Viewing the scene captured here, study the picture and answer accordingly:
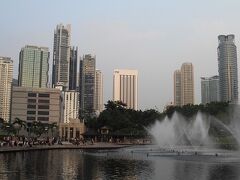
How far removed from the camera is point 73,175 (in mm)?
26516

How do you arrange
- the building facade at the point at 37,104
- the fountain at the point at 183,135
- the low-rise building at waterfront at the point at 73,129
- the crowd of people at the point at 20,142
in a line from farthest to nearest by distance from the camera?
the building facade at the point at 37,104 < the low-rise building at waterfront at the point at 73,129 < the fountain at the point at 183,135 < the crowd of people at the point at 20,142

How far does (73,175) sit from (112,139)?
9628 centimetres

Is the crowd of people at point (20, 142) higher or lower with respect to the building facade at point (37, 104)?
lower

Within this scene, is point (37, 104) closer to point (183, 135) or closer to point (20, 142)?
point (20, 142)

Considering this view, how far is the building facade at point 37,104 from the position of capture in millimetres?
193025

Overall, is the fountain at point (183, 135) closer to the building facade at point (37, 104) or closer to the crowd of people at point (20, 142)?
the crowd of people at point (20, 142)

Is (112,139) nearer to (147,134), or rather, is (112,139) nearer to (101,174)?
(147,134)

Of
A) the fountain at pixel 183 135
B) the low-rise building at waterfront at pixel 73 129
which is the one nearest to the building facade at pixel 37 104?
the low-rise building at waterfront at pixel 73 129

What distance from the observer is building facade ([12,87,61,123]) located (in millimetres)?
193025

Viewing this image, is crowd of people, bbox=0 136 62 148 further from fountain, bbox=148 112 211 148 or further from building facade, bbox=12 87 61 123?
building facade, bbox=12 87 61 123

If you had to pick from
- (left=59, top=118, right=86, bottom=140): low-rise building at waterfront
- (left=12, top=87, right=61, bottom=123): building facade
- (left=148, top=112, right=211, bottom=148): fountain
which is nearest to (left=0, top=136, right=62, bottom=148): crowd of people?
(left=148, top=112, right=211, bottom=148): fountain

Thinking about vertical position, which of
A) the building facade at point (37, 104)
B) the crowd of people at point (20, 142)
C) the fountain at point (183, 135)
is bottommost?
the crowd of people at point (20, 142)

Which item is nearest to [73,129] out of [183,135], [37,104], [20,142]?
[37,104]

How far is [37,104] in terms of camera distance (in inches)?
7648
